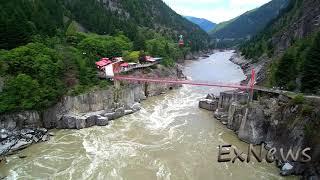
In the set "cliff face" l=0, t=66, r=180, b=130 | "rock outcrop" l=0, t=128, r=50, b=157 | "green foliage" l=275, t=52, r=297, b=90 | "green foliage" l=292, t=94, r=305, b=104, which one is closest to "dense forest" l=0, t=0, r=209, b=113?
"cliff face" l=0, t=66, r=180, b=130

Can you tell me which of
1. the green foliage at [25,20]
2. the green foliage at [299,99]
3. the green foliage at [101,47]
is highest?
the green foliage at [25,20]

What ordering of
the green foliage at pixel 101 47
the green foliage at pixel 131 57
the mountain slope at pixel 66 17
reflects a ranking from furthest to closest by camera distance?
the green foliage at pixel 131 57 → the green foliage at pixel 101 47 → the mountain slope at pixel 66 17

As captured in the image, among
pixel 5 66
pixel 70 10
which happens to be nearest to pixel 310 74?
pixel 5 66

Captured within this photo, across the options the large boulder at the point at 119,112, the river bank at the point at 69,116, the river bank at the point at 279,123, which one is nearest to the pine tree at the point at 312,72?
the river bank at the point at 279,123

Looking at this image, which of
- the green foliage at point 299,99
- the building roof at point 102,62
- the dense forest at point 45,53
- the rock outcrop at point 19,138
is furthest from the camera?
the building roof at point 102,62

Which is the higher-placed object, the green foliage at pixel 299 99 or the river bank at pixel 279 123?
the green foliage at pixel 299 99

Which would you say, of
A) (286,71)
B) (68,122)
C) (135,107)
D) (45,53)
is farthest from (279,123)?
(45,53)

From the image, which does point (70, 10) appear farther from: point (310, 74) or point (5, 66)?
point (310, 74)

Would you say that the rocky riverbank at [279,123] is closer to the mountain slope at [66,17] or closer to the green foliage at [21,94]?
the green foliage at [21,94]
